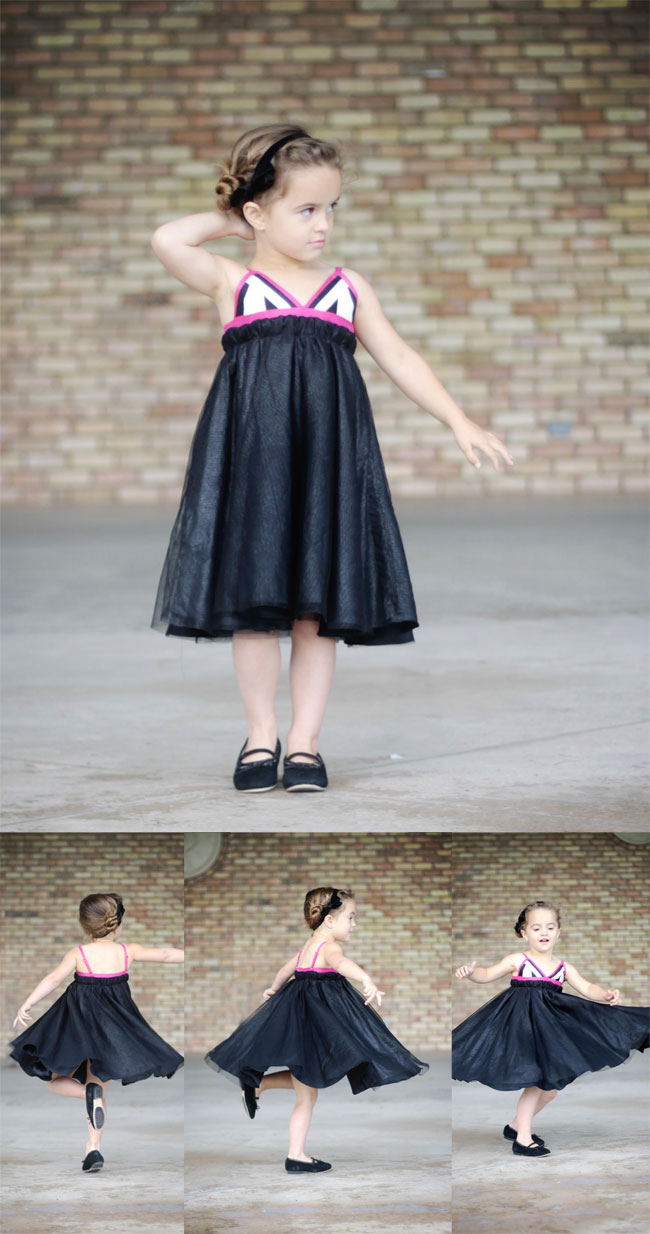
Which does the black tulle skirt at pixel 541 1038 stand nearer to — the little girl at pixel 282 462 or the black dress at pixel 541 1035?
the black dress at pixel 541 1035

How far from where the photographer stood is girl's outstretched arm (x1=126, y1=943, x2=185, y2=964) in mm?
2135

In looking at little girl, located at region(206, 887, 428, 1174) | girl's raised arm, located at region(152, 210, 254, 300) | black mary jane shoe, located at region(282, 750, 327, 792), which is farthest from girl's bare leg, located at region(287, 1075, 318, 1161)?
girl's raised arm, located at region(152, 210, 254, 300)

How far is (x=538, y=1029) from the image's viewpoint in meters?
2.48

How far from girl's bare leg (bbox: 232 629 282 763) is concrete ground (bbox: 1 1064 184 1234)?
60cm

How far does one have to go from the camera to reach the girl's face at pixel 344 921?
229 centimetres

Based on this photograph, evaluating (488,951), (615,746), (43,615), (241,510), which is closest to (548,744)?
(615,746)

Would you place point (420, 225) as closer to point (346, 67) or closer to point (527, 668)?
point (346, 67)

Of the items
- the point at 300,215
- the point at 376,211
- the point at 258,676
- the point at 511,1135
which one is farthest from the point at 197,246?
the point at 376,211

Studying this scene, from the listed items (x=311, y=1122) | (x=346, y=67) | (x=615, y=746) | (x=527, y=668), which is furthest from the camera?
(x=346, y=67)

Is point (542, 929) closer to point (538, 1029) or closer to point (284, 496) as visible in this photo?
point (538, 1029)

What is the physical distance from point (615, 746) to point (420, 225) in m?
5.33

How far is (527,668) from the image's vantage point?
141 inches

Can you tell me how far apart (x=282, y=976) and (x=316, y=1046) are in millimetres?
137
